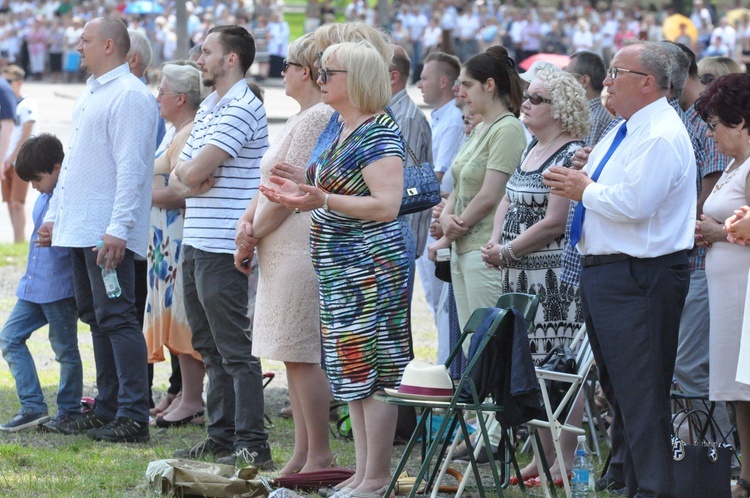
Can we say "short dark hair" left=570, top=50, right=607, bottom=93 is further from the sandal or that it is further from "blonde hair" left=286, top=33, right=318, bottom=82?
the sandal

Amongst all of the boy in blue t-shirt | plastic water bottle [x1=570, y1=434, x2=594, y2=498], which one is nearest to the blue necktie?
plastic water bottle [x1=570, y1=434, x2=594, y2=498]

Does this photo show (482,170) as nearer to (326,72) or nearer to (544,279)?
(544,279)

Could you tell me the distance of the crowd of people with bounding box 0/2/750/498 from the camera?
4.97 metres

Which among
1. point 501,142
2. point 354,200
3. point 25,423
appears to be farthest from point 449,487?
point 25,423

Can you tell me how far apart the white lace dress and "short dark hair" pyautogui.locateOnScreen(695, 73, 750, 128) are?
176 centimetres

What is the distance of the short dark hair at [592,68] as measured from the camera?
7465 mm

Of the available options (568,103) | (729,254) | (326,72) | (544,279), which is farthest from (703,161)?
(326,72)

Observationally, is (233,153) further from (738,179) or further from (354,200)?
(738,179)

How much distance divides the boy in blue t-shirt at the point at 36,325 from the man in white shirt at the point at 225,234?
3.33ft

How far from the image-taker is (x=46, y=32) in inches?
1457

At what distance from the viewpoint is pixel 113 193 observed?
6.66m

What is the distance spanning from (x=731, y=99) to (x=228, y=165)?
2.50 m

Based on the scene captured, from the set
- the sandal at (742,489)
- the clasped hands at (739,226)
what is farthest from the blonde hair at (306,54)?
the sandal at (742,489)

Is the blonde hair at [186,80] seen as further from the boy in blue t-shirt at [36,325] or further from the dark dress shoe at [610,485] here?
the dark dress shoe at [610,485]
